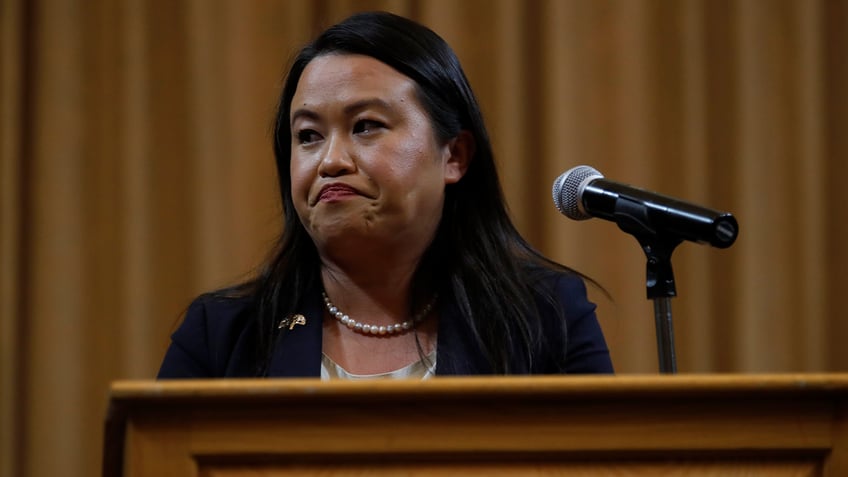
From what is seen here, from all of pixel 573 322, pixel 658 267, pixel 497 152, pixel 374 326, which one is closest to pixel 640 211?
pixel 658 267

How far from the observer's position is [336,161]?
1452 mm

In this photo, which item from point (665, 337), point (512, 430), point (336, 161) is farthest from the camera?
point (336, 161)

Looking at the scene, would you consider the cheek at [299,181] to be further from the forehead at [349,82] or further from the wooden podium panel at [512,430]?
the wooden podium panel at [512,430]

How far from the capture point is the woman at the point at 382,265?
4.86 feet

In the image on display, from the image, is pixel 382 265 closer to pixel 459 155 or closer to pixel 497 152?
pixel 459 155

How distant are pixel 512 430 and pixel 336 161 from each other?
2.28ft

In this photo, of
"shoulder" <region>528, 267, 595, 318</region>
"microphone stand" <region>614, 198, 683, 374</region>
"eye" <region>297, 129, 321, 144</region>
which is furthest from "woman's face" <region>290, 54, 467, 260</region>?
"microphone stand" <region>614, 198, 683, 374</region>

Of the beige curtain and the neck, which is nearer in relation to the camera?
the neck

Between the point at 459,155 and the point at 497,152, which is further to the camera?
the point at 497,152

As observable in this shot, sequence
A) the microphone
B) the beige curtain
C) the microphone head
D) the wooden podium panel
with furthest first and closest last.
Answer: the beige curtain < the microphone head < the microphone < the wooden podium panel

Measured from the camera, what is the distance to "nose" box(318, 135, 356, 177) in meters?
1.45

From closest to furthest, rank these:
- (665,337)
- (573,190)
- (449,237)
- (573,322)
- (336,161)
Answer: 1. (665,337)
2. (573,190)
3. (336,161)
4. (573,322)
5. (449,237)

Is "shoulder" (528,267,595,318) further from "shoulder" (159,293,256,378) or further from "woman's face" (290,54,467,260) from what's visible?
"shoulder" (159,293,256,378)

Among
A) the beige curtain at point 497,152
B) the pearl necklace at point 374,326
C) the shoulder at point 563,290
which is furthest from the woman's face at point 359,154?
the beige curtain at point 497,152
